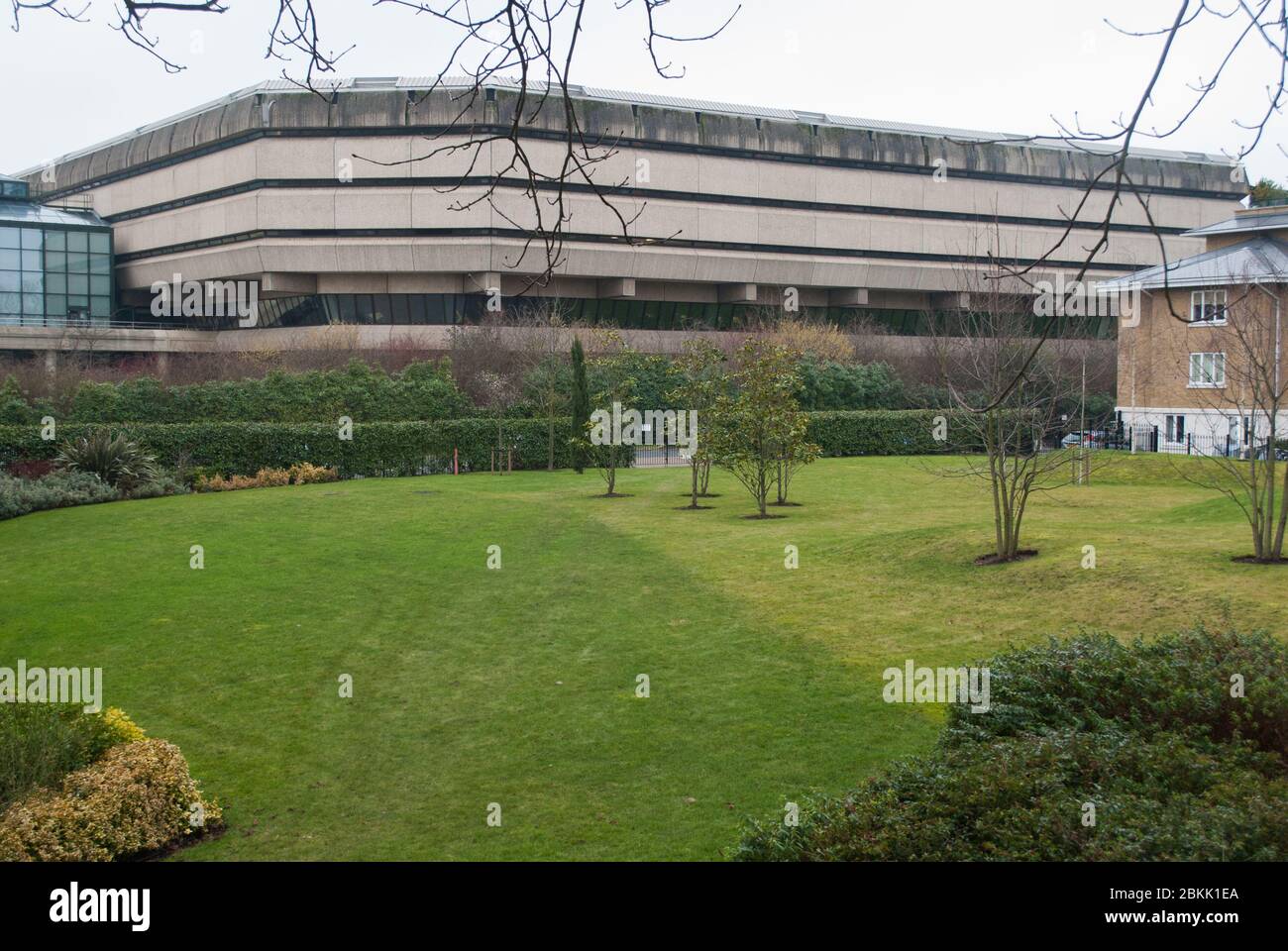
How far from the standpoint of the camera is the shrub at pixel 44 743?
852 cm

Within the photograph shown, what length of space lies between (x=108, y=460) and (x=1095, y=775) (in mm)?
27611

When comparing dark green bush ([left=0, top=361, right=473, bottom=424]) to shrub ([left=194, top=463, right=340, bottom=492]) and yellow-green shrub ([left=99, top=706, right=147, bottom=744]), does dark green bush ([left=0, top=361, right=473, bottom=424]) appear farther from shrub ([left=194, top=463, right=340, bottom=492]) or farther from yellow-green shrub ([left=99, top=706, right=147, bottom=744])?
yellow-green shrub ([left=99, top=706, right=147, bottom=744])

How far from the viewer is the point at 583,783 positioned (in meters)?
9.92

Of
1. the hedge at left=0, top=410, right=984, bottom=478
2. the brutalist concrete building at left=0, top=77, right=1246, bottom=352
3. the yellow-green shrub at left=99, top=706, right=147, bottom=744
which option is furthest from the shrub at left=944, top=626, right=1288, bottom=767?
the brutalist concrete building at left=0, top=77, right=1246, bottom=352

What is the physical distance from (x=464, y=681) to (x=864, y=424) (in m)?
31.5

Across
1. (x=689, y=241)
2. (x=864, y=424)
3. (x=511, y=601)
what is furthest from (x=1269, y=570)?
(x=689, y=241)

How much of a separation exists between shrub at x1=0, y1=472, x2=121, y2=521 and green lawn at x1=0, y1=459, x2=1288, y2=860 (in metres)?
0.67

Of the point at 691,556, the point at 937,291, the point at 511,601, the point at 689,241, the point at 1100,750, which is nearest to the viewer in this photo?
the point at 1100,750

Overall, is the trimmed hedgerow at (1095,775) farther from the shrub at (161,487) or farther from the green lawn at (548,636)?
the shrub at (161,487)

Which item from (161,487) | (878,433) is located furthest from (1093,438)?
(161,487)

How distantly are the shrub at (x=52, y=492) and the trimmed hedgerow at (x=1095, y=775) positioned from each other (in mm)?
23388
